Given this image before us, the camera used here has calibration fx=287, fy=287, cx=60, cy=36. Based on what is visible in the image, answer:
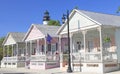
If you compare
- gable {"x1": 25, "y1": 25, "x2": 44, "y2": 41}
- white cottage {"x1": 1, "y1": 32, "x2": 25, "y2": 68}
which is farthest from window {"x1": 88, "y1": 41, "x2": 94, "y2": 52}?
white cottage {"x1": 1, "y1": 32, "x2": 25, "y2": 68}

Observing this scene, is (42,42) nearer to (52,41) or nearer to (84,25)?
(52,41)

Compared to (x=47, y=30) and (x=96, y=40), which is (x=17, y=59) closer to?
(x=47, y=30)

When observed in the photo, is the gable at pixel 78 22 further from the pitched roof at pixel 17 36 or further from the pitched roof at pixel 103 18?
the pitched roof at pixel 17 36

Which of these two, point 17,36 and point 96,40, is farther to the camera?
point 17,36

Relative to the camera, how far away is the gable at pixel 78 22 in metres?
28.1

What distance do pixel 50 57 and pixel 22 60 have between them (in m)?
9.68

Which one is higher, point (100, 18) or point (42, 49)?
point (100, 18)

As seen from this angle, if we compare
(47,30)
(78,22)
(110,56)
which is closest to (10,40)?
(47,30)

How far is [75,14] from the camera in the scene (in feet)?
100

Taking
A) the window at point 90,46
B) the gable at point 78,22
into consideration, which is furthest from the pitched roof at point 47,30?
the window at point 90,46

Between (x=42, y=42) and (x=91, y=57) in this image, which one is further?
(x=42, y=42)

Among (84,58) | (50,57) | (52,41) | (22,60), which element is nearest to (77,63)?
(84,58)

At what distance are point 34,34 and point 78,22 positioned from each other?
1160 centimetres

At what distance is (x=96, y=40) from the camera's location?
31.7 metres
